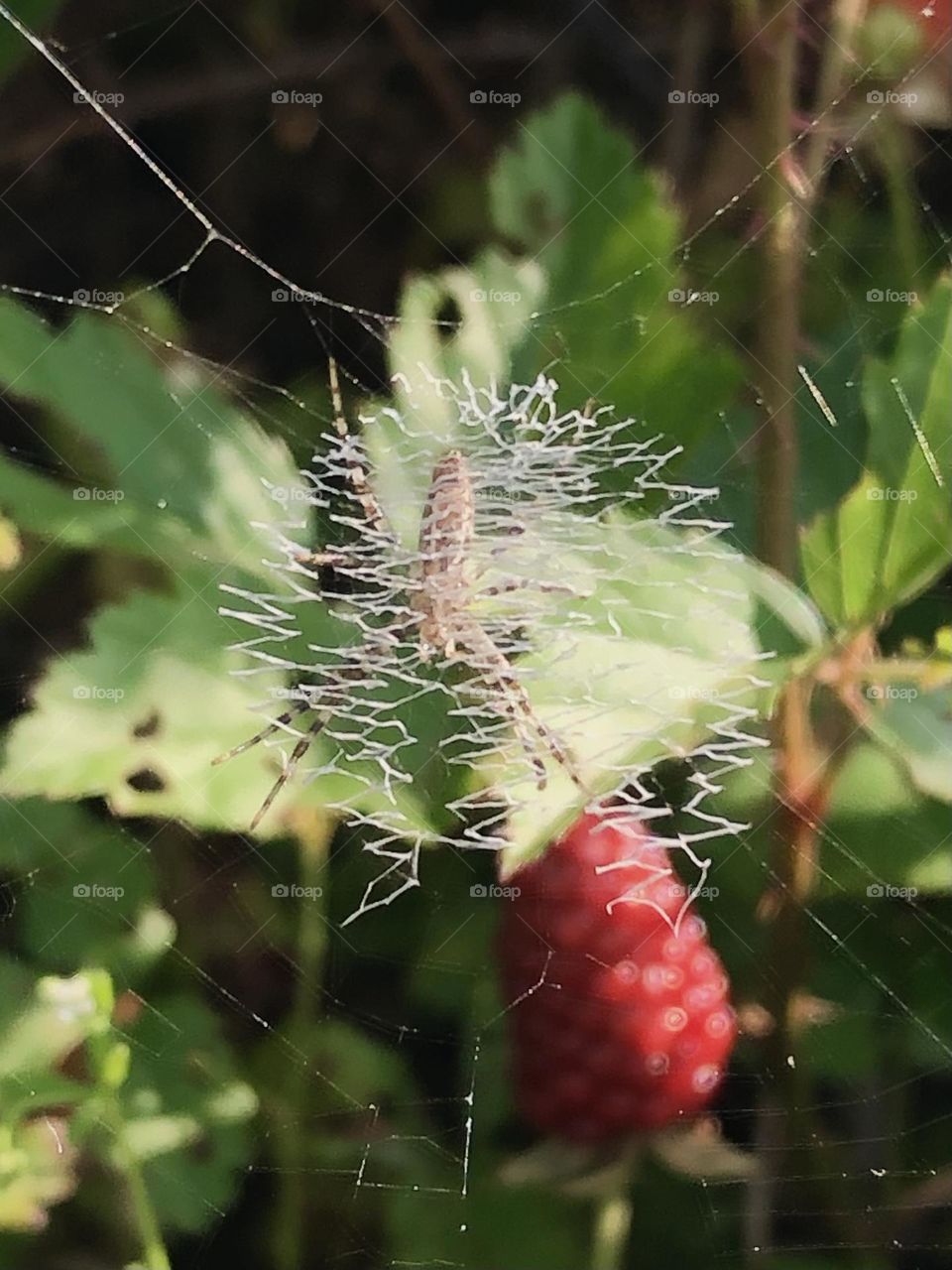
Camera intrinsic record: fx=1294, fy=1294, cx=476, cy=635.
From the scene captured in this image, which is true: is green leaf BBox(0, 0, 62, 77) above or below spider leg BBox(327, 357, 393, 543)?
above

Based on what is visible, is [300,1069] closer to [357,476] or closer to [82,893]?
[82,893]

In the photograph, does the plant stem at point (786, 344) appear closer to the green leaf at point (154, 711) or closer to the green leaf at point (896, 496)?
the green leaf at point (896, 496)

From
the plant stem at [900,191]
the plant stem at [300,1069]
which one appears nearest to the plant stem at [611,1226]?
the plant stem at [300,1069]

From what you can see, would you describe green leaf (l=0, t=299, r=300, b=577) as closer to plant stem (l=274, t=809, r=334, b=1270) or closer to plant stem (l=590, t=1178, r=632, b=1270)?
plant stem (l=274, t=809, r=334, b=1270)

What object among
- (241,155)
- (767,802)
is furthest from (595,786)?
(241,155)

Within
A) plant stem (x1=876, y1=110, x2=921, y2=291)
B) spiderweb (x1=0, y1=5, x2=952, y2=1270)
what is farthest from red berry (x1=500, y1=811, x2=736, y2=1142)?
plant stem (x1=876, y1=110, x2=921, y2=291)
